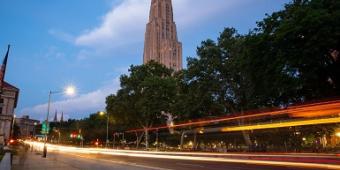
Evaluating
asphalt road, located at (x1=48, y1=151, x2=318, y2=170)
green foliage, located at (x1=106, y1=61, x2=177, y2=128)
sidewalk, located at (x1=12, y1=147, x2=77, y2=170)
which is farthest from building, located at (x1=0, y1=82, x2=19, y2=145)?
asphalt road, located at (x1=48, y1=151, x2=318, y2=170)

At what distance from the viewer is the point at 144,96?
79.9 meters

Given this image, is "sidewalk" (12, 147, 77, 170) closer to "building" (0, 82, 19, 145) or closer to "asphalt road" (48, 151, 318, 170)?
"asphalt road" (48, 151, 318, 170)

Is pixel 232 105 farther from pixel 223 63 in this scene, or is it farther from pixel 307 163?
pixel 307 163

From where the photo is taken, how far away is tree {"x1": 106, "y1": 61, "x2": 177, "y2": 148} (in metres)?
78.7

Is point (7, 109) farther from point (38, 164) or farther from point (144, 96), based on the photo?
point (38, 164)

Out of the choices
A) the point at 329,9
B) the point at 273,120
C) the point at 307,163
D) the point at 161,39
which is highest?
the point at 161,39

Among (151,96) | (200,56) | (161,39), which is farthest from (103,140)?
(161,39)

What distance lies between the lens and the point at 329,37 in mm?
32344

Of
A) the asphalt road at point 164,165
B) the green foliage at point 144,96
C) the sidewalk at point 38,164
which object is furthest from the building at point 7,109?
the asphalt road at point 164,165

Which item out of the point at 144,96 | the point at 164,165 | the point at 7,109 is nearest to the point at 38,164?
the point at 164,165

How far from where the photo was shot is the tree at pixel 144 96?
78688 mm

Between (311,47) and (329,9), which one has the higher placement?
(329,9)

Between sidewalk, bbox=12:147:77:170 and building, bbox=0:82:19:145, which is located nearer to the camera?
sidewalk, bbox=12:147:77:170

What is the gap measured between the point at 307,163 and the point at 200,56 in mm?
41043
